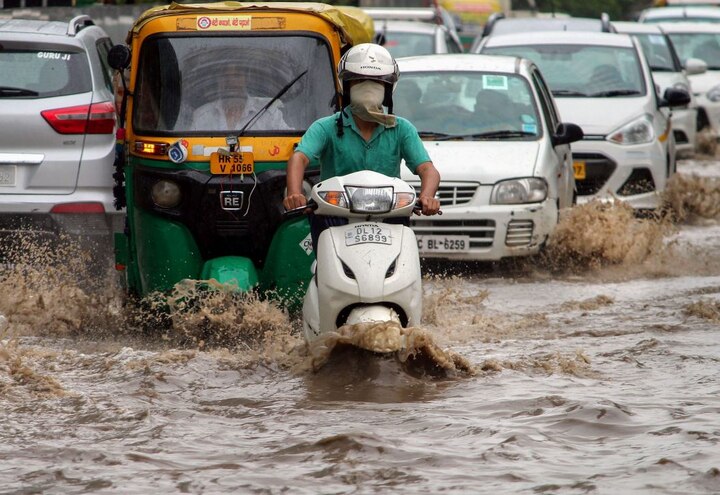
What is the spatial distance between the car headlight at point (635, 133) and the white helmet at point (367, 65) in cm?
701

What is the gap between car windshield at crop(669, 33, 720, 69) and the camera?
73.0 feet

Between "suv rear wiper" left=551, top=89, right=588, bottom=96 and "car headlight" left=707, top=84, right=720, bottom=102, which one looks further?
"car headlight" left=707, top=84, right=720, bottom=102

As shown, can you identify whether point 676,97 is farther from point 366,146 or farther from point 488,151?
point 366,146

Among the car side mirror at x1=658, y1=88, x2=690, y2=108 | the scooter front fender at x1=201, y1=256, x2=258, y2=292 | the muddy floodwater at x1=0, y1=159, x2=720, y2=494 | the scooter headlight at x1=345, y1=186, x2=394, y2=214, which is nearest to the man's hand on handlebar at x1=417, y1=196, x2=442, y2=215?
the scooter headlight at x1=345, y1=186, x2=394, y2=214

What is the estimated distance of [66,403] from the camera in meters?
7.07

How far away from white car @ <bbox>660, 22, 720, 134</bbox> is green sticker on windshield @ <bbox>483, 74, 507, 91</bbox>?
30.5 feet

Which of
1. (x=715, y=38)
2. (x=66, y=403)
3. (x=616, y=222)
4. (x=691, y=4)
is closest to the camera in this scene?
(x=66, y=403)

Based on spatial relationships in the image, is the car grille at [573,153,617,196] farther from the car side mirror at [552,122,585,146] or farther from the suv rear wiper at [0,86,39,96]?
the suv rear wiper at [0,86,39,96]

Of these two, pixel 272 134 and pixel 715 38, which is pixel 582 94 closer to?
pixel 272 134

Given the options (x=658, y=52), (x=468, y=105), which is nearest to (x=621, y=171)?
(x=468, y=105)

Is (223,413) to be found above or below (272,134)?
below

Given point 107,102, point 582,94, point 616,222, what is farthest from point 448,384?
point 582,94

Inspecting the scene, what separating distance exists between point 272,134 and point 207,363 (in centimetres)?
139

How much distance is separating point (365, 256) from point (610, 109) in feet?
25.8
